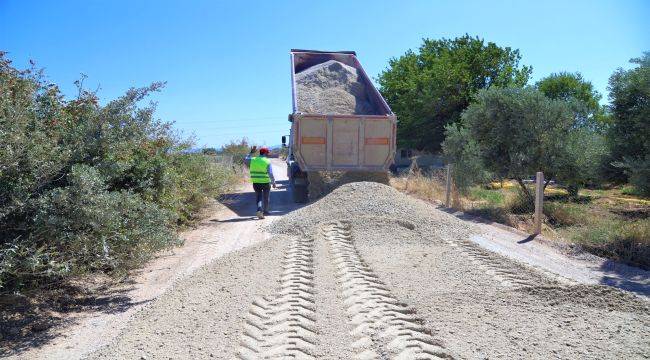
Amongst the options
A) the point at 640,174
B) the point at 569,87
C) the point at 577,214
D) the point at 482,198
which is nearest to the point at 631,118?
the point at 640,174

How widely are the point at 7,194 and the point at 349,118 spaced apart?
10102 mm

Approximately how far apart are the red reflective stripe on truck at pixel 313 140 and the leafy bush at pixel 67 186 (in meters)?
7.38

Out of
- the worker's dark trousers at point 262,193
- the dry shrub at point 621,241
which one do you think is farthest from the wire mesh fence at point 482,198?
the worker's dark trousers at point 262,193

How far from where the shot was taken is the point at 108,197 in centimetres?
482

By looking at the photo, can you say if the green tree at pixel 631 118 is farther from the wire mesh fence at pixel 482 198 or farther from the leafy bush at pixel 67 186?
the leafy bush at pixel 67 186

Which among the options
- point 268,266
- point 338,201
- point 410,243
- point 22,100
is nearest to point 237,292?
point 268,266

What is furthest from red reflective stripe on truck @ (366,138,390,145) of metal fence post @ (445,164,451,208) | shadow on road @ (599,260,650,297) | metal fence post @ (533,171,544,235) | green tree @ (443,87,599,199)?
shadow on road @ (599,260,650,297)

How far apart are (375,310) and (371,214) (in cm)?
512

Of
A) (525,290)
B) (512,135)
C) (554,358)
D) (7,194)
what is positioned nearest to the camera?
(554,358)

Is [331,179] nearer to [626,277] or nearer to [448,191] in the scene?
[448,191]

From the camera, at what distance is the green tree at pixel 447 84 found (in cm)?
2356

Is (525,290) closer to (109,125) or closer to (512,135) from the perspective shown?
(109,125)

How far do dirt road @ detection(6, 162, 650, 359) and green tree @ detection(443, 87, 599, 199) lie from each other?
188 inches

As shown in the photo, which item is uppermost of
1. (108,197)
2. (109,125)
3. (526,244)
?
(109,125)
